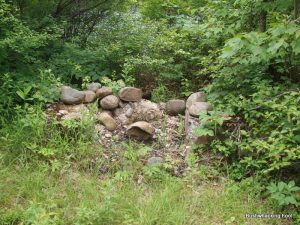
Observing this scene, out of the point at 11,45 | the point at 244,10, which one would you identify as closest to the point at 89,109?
the point at 11,45

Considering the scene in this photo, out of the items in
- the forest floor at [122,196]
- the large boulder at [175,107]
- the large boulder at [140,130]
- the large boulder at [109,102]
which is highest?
the large boulder at [109,102]

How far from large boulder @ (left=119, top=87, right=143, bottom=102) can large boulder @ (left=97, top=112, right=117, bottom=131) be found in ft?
1.30

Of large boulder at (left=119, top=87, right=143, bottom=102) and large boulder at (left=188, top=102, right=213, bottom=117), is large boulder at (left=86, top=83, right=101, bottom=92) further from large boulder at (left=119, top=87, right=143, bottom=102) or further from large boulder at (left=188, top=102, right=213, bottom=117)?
large boulder at (left=188, top=102, right=213, bottom=117)

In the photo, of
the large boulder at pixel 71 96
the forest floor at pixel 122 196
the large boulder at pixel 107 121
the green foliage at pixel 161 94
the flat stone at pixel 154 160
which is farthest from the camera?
the green foliage at pixel 161 94

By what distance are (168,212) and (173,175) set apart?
69 cm

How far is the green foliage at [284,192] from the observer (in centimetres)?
315

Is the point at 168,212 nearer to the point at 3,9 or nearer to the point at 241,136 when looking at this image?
the point at 241,136

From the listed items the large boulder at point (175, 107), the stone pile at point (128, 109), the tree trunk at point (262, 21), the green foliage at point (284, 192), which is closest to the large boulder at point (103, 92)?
the stone pile at point (128, 109)

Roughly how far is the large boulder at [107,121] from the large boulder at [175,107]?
0.82 metres

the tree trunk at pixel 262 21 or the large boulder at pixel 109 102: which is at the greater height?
the tree trunk at pixel 262 21

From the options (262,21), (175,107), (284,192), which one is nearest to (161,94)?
(175,107)

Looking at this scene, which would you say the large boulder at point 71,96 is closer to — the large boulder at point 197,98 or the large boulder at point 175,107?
the large boulder at point 175,107

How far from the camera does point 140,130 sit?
Result: 4.27 metres

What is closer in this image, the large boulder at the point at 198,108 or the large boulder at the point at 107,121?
the large boulder at the point at 198,108
